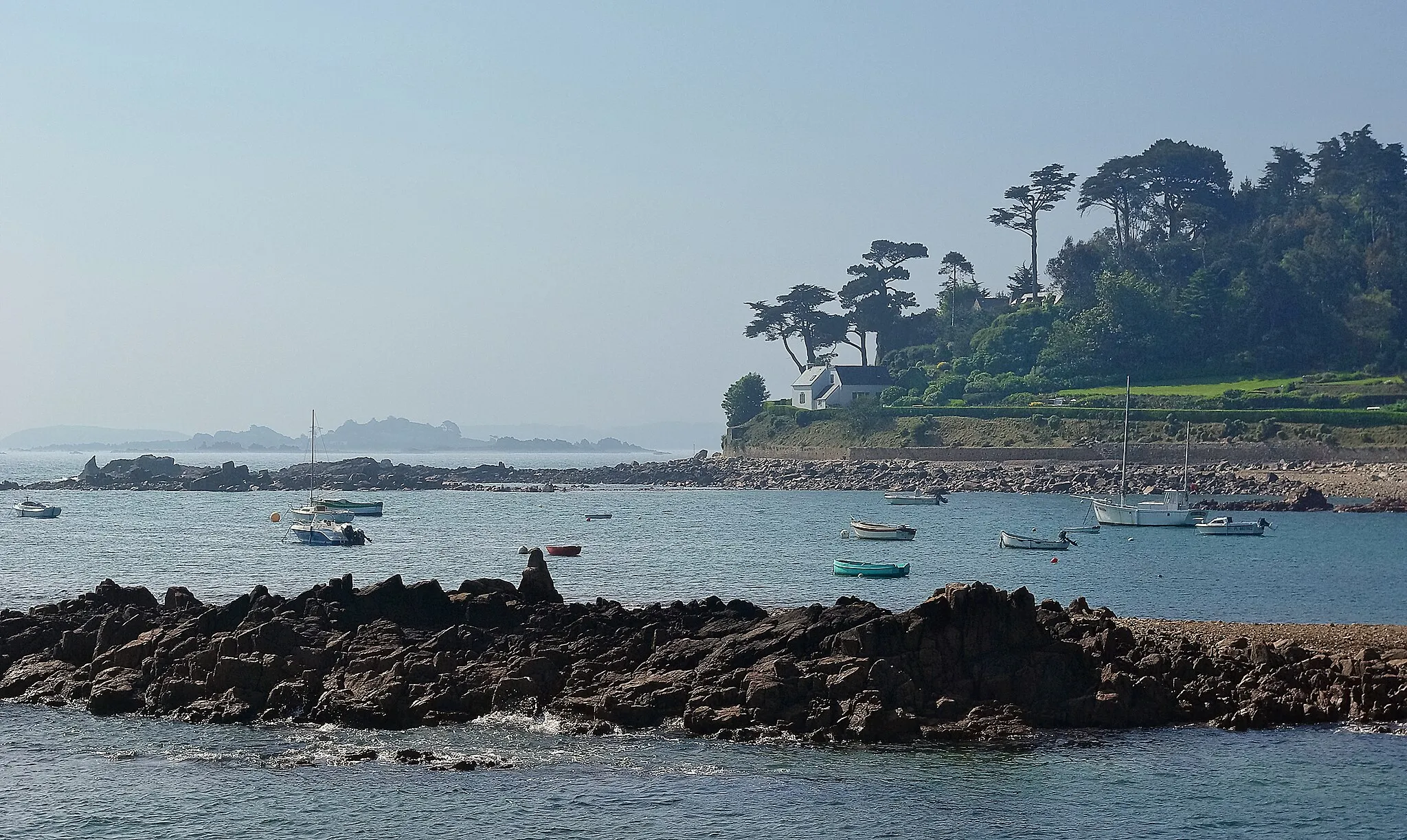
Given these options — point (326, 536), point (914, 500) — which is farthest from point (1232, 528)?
point (326, 536)

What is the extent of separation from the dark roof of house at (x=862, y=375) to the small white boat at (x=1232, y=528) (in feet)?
228

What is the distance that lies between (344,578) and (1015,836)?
18.8 metres

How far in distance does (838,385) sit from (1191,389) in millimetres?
33099

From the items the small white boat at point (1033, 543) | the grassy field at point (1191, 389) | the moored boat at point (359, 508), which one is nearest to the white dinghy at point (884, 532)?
the small white boat at point (1033, 543)

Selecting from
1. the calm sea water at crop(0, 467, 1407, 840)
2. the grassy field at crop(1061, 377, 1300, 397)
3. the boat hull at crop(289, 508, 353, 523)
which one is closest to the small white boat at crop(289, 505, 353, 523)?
the boat hull at crop(289, 508, 353, 523)

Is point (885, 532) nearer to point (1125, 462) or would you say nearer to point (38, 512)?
point (1125, 462)

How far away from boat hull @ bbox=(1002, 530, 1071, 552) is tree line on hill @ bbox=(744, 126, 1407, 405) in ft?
232

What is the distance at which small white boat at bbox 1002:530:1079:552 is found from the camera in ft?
224

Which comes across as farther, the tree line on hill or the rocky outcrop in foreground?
the tree line on hill

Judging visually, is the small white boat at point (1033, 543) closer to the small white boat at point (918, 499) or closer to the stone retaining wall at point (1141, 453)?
the small white boat at point (918, 499)

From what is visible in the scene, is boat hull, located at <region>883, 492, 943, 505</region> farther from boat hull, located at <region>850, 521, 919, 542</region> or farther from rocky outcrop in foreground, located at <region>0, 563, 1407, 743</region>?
rocky outcrop in foreground, located at <region>0, 563, 1407, 743</region>

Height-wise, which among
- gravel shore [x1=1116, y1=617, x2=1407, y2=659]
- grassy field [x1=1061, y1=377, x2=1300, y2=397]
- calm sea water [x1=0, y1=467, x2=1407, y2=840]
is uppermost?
grassy field [x1=1061, y1=377, x2=1300, y2=397]

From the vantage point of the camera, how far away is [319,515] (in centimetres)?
8775

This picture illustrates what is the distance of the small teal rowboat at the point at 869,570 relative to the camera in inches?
2190
